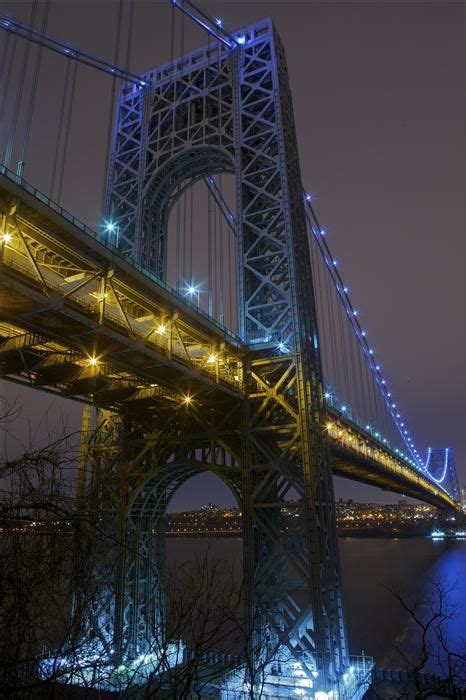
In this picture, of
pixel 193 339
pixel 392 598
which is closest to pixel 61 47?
pixel 193 339

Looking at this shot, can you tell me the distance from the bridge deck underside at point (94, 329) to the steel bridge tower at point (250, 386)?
5.10 ft

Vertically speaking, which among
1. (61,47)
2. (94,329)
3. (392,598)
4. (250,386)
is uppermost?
(61,47)

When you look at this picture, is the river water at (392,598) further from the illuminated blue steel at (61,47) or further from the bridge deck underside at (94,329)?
the illuminated blue steel at (61,47)

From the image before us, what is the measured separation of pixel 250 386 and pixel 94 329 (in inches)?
349

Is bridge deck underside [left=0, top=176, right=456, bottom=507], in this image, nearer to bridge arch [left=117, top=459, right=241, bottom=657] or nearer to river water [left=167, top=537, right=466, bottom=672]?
bridge arch [left=117, top=459, right=241, bottom=657]

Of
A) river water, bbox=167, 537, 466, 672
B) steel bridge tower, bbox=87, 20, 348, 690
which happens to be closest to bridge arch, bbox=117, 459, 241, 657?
steel bridge tower, bbox=87, 20, 348, 690

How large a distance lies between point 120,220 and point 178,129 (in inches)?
219

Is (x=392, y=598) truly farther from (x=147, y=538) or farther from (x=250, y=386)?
(x=250, y=386)

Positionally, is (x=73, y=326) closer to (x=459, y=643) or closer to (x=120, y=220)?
(x=120, y=220)

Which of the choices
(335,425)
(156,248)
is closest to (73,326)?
(156,248)

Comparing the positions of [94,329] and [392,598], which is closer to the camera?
[94,329]

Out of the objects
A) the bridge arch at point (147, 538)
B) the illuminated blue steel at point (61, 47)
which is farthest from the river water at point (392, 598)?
the illuminated blue steel at point (61, 47)

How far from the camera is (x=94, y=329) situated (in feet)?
46.7

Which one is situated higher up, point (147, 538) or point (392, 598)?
point (147, 538)
